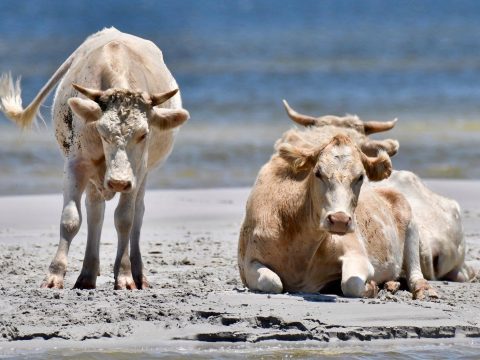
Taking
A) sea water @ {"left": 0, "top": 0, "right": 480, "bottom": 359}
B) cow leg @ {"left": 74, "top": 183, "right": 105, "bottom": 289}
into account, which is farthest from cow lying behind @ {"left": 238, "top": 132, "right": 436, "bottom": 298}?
sea water @ {"left": 0, "top": 0, "right": 480, "bottom": 359}

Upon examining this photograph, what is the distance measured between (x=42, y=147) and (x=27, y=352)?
41.8 feet

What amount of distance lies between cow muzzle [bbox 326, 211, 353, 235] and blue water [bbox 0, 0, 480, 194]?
27.2 ft

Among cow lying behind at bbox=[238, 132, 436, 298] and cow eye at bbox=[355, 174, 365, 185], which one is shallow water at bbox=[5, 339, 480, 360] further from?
cow eye at bbox=[355, 174, 365, 185]

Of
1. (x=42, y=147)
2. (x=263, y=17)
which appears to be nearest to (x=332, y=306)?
(x=42, y=147)

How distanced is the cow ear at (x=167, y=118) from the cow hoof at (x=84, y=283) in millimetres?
1185

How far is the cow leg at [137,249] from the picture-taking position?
10094 mm

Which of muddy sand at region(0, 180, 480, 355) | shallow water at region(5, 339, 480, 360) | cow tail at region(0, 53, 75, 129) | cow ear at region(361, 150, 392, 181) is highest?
cow tail at region(0, 53, 75, 129)

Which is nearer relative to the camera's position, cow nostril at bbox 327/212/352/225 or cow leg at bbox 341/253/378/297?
cow nostril at bbox 327/212/352/225

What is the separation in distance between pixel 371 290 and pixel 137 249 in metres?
1.97

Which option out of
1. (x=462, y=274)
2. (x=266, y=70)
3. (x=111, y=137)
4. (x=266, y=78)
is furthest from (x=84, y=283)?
(x=266, y=70)

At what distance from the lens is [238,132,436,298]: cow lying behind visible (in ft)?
29.3

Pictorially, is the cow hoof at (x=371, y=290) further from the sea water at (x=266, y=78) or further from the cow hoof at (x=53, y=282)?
the cow hoof at (x=53, y=282)

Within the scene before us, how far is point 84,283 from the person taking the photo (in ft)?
31.6

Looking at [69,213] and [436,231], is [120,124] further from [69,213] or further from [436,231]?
[436,231]
